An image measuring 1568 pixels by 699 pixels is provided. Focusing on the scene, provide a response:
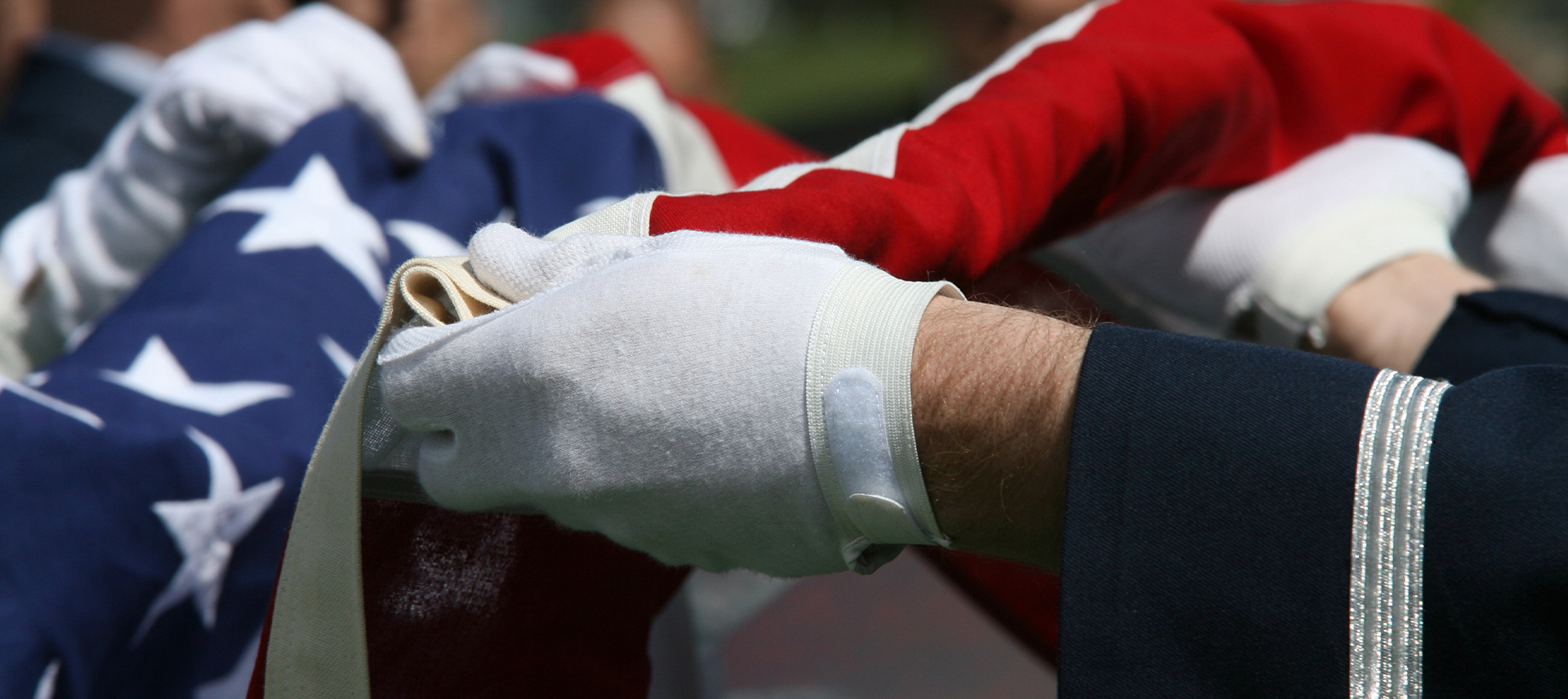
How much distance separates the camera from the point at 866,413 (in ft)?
1.21

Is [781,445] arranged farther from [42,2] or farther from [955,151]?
[42,2]

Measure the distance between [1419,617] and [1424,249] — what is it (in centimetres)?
49

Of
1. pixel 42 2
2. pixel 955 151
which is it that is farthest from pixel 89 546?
pixel 42 2

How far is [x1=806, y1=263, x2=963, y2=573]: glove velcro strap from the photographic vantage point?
369 mm

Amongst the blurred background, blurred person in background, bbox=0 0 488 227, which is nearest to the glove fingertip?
the blurred background

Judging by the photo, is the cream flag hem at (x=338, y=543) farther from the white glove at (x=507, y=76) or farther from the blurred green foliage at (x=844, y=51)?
the blurred green foliage at (x=844, y=51)

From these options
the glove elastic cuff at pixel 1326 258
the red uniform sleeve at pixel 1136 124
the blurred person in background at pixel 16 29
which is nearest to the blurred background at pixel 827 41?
the blurred person in background at pixel 16 29

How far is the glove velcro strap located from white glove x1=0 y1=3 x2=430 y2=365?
2.02 feet

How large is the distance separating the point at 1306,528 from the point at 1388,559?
0.02m

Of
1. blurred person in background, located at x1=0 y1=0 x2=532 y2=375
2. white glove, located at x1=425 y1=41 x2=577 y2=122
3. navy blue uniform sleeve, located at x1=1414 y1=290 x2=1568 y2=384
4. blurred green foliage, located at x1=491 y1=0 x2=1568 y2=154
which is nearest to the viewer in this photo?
navy blue uniform sleeve, located at x1=1414 y1=290 x2=1568 y2=384

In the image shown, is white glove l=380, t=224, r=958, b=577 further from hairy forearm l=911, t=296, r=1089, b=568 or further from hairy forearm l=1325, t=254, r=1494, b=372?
hairy forearm l=1325, t=254, r=1494, b=372

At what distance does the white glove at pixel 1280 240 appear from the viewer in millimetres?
697

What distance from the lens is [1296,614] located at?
1.06 ft

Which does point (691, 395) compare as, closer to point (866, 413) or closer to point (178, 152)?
point (866, 413)
